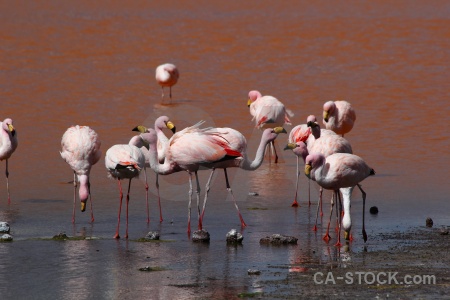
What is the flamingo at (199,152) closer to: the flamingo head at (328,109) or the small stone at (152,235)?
the small stone at (152,235)

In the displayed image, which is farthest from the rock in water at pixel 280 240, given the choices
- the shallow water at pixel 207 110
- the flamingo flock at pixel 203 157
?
the flamingo flock at pixel 203 157

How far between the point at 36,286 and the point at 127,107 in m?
11.4

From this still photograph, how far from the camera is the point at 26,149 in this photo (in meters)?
15.0

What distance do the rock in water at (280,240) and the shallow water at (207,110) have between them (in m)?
0.10

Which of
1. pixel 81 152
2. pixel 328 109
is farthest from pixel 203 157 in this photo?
pixel 328 109

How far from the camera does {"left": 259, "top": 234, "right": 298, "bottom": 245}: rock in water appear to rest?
923 centimetres

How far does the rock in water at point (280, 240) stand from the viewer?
9234 millimetres

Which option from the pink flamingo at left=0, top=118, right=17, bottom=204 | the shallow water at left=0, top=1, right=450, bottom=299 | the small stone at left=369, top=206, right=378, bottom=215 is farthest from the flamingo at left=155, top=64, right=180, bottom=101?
the small stone at left=369, top=206, right=378, bottom=215

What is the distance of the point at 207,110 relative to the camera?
1856 centimetres

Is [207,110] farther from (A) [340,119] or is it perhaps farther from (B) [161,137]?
(B) [161,137]

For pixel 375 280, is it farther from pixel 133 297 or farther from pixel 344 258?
pixel 133 297

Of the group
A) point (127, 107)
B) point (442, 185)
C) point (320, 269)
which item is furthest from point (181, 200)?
point (127, 107)

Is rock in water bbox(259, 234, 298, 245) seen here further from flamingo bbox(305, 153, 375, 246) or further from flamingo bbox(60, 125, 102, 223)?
flamingo bbox(60, 125, 102, 223)

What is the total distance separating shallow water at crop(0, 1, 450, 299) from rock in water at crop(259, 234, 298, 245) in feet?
0.31
